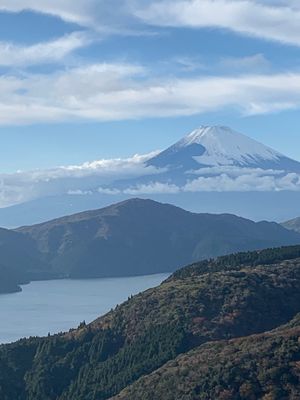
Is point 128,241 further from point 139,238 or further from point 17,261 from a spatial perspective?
point 17,261

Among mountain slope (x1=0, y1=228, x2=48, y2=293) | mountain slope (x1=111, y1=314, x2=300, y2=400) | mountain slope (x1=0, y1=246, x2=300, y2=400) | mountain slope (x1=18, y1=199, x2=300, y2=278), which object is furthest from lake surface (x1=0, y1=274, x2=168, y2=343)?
mountain slope (x1=111, y1=314, x2=300, y2=400)

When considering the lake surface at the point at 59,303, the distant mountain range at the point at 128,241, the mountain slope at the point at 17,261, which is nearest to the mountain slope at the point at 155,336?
the lake surface at the point at 59,303

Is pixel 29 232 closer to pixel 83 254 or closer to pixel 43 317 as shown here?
pixel 83 254

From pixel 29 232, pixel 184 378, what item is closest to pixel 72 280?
pixel 29 232

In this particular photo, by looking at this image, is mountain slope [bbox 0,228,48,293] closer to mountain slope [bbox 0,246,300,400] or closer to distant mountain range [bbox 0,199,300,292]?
distant mountain range [bbox 0,199,300,292]

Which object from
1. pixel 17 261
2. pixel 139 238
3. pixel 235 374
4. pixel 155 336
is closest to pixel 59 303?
pixel 17 261

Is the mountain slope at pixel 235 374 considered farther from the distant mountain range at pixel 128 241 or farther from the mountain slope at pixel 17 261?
the distant mountain range at pixel 128 241
